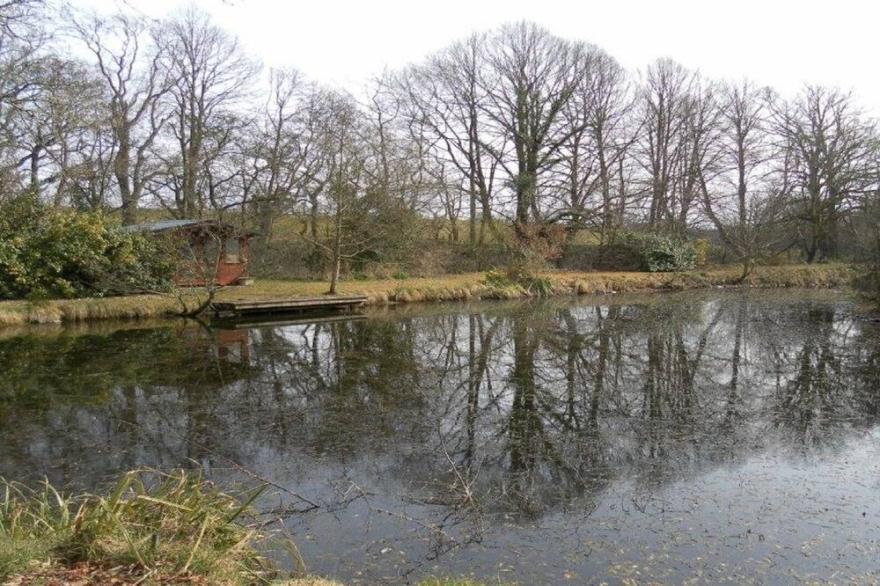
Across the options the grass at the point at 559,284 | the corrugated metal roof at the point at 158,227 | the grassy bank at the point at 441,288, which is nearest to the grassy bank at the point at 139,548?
the grassy bank at the point at 441,288

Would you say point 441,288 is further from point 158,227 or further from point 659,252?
point 659,252

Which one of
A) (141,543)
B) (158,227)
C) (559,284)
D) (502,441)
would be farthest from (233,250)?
(141,543)

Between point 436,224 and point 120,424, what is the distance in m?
22.4

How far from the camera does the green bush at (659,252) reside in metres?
30.3

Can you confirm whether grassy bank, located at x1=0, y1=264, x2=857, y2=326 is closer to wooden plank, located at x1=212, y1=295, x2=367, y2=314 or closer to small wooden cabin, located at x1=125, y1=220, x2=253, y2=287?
wooden plank, located at x1=212, y1=295, x2=367, y2=314

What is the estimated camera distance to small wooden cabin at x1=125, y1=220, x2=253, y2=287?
763 inches

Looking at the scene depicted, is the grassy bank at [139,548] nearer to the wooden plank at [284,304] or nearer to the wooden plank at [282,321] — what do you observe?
the wooden plank at [282,321]

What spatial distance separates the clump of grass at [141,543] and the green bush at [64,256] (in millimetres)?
14903

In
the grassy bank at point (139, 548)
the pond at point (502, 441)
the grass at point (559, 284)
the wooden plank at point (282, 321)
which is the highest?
the grass at point (559, 284)

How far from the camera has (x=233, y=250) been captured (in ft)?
74.8

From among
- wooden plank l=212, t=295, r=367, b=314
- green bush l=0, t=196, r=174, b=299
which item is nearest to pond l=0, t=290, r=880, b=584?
green bush l=0, t=196, r=174, b=299

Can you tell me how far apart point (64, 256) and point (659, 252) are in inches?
936

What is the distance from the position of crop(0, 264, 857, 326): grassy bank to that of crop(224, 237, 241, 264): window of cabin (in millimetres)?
1239

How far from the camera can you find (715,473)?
6.02 meters
